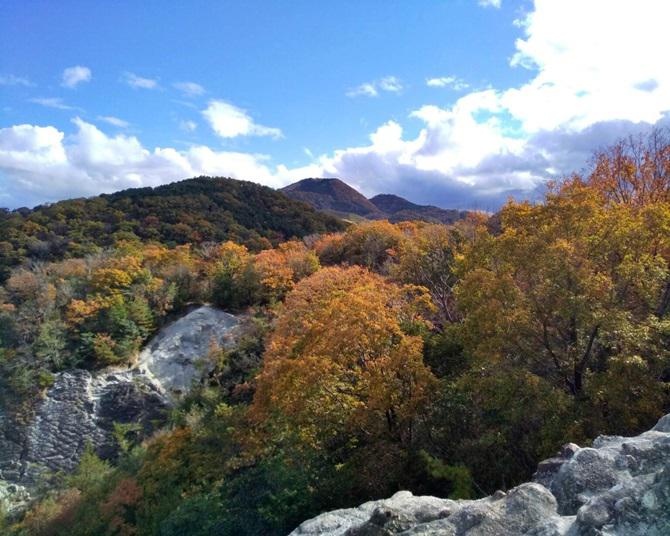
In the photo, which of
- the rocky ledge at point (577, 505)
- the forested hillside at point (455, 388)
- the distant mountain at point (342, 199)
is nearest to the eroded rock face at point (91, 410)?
the forested hillside at point (455, 388)

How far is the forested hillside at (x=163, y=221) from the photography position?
49438 millimetres

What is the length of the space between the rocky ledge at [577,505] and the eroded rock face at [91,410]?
64.2 feet

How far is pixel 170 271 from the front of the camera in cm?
3228

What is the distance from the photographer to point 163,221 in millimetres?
56875

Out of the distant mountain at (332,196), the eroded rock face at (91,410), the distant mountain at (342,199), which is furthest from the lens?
the distant mountain at (332,196)

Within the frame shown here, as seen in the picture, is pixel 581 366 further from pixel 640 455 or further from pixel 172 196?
pixel 172 196

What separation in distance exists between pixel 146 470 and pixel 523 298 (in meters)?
12.4

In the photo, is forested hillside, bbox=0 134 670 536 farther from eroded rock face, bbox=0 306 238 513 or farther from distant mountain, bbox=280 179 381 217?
distant mountain, bbox=280 179 381 217

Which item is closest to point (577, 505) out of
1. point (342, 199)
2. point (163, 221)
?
point (163, 221)

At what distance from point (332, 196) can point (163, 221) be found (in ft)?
242

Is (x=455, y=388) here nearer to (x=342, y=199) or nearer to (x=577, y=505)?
(x=577, y=505)

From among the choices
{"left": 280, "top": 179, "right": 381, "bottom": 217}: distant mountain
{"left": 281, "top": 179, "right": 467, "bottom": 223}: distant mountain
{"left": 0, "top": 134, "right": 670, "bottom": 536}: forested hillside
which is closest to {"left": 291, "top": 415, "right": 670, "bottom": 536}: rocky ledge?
{"left": 0, "top": 134, "right": 670, "bottom": 536}: forested hillside

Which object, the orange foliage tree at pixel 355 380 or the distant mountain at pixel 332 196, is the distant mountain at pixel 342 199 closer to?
the distant mountain at pixel 332 196

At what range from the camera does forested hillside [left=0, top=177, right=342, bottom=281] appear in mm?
49438
